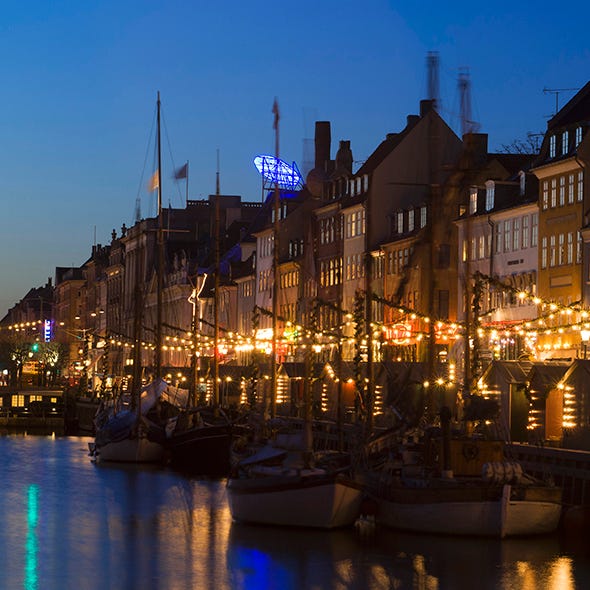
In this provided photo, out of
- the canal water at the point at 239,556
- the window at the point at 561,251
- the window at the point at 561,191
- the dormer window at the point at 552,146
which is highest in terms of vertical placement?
the dormer window at the point at 552,146

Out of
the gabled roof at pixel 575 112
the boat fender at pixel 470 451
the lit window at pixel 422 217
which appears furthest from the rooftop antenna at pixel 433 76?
the lit window at pixel 422 217

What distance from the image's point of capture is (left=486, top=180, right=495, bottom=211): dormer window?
7925 cm

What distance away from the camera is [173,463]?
73375mm

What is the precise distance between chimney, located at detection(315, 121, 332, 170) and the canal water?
61032 mm

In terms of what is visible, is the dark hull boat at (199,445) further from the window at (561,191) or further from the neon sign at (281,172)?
the neon sign at (281,172)

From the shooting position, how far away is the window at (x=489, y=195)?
79.3 meters

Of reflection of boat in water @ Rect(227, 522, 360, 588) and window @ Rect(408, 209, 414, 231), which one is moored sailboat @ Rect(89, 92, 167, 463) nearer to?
window @ Rect(408, 209, 414, 231)

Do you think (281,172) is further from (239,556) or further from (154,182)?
(239,556)

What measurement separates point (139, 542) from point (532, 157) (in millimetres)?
45935

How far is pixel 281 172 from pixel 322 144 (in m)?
5.63

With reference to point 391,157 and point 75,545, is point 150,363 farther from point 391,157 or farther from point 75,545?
point 75,545

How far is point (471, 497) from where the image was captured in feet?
132

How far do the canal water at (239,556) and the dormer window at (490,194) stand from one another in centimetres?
3121

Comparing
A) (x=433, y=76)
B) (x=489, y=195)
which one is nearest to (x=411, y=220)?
(x=489, y=195)
